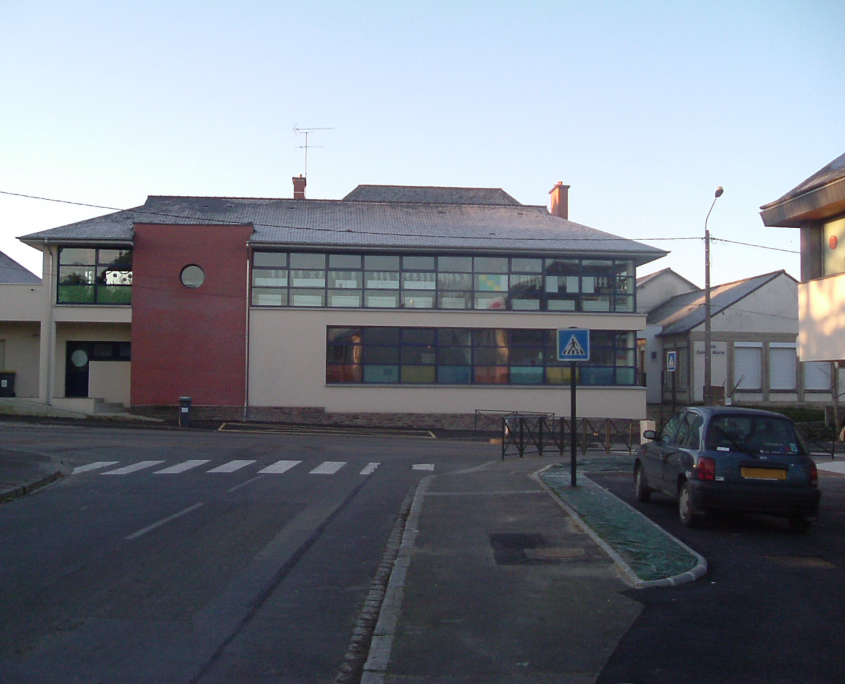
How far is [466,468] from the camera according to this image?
19.9 m

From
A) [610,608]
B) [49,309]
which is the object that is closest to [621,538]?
[610,608]

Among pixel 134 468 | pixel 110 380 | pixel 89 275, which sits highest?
pixel 89 275

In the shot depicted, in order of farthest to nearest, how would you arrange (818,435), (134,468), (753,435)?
1. (818,435)
2. (134,468)
3. (753,435)

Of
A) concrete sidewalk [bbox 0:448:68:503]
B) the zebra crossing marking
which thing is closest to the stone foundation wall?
the zebra crossing marking

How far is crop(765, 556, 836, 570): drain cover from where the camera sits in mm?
8570

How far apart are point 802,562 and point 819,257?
10076mm

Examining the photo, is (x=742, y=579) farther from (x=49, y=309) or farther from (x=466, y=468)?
(x=49, y=309)

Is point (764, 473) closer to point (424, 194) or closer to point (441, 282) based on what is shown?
point (441, 282)

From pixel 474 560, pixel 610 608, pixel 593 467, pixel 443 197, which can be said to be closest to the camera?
pixel 610 608

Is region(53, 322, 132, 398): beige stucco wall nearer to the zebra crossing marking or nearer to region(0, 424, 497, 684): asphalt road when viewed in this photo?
the zebra crossing marking

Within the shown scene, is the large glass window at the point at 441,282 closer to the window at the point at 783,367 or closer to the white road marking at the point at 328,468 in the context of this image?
the window at the point at 783,367

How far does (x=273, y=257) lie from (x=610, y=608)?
96.5 ft

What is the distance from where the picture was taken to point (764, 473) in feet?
33.4

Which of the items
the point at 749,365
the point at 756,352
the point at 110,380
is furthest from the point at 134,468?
the point at 756,352
